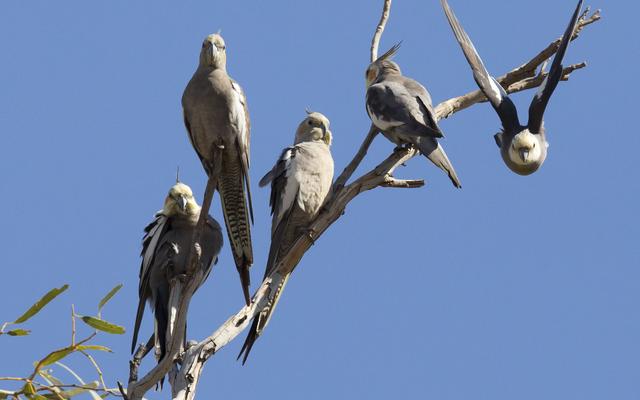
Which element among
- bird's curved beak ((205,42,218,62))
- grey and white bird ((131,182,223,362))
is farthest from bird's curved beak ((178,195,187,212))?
bird's curved beak ((205,42,218,62))

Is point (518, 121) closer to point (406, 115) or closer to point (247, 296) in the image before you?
point (406, 115)

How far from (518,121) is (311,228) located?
2.24 metres

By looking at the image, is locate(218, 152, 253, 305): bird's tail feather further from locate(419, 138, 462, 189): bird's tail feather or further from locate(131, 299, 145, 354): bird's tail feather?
locate(419, 138, 462, 189): bird's tail feather

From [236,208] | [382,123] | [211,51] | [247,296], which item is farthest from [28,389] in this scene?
[382,123]

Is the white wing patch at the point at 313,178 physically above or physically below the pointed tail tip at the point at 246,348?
above

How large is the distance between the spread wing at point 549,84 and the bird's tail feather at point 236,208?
246cm

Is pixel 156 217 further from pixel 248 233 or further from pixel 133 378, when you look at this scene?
pixel 133 378

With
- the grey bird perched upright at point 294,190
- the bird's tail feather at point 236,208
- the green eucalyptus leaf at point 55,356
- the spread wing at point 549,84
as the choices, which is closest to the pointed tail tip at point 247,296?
the bird's tail feather at point 236,208

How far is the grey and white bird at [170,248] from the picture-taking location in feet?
22.9

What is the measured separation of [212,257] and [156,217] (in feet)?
1.98

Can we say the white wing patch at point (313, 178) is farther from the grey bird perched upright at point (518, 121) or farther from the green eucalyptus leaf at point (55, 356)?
the green eucalyptus leaf at point (55, 356)

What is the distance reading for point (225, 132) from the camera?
6672 mm

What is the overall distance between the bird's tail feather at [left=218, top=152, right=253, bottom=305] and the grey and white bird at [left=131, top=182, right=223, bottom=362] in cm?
38

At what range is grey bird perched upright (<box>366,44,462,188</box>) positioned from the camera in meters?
7.10
